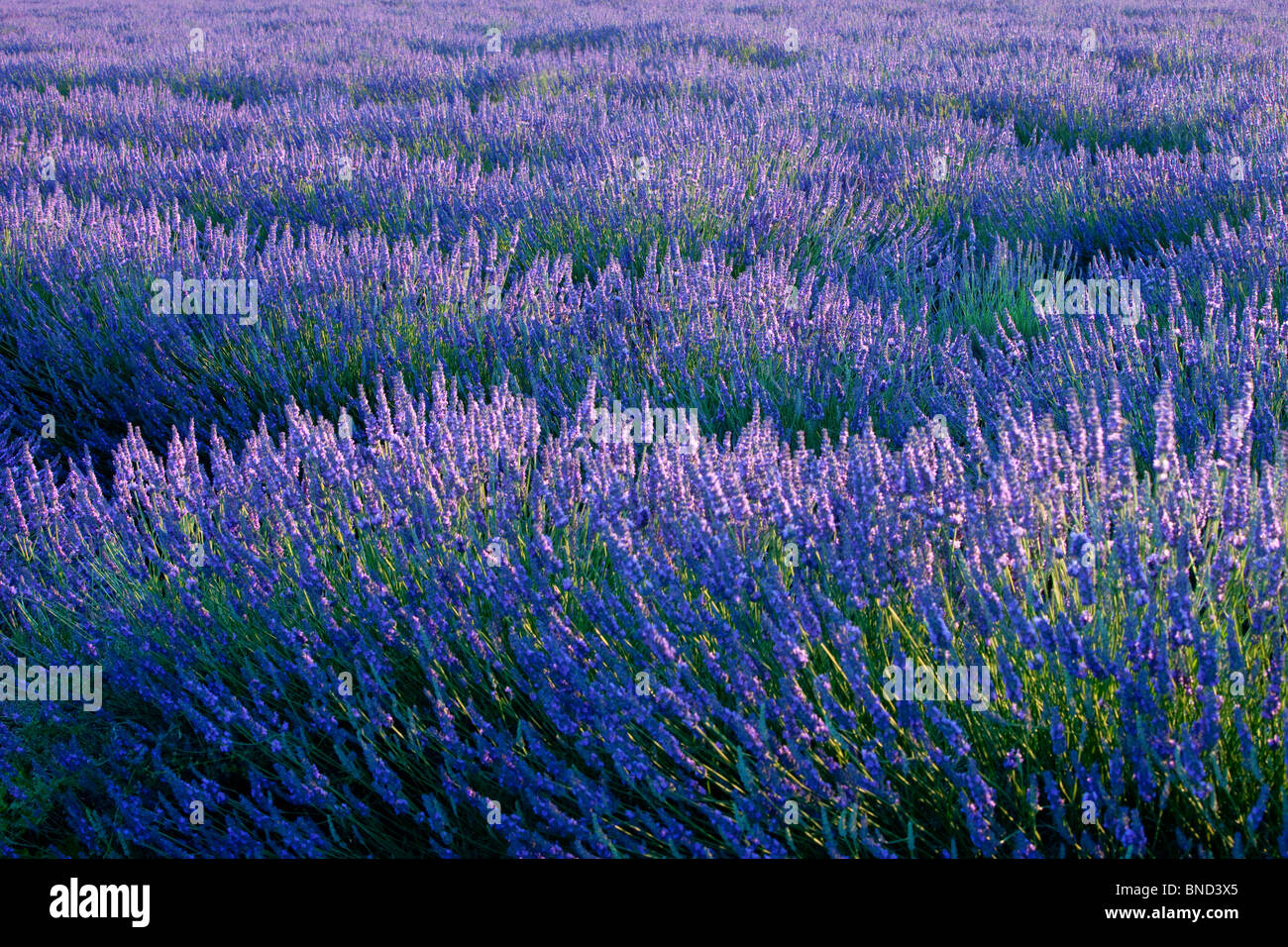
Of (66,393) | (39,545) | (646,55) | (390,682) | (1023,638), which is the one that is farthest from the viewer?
(646,55)

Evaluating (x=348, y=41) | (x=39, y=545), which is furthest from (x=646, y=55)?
(x=39, y=545)

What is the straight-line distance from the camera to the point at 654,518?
1.70 meters

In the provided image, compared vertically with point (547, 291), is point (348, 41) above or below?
above

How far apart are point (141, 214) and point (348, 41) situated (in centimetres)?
785

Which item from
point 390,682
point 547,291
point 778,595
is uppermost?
point 547,291

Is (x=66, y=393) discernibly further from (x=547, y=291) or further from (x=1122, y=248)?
(x=1122, y=248)

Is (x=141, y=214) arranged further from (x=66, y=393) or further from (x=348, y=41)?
(x=348, y=41)

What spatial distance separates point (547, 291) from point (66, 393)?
5.19 feet

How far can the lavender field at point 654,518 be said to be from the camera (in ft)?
4.18

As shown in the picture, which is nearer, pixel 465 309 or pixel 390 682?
pixel 390 682

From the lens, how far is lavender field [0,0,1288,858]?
127 centimetres
